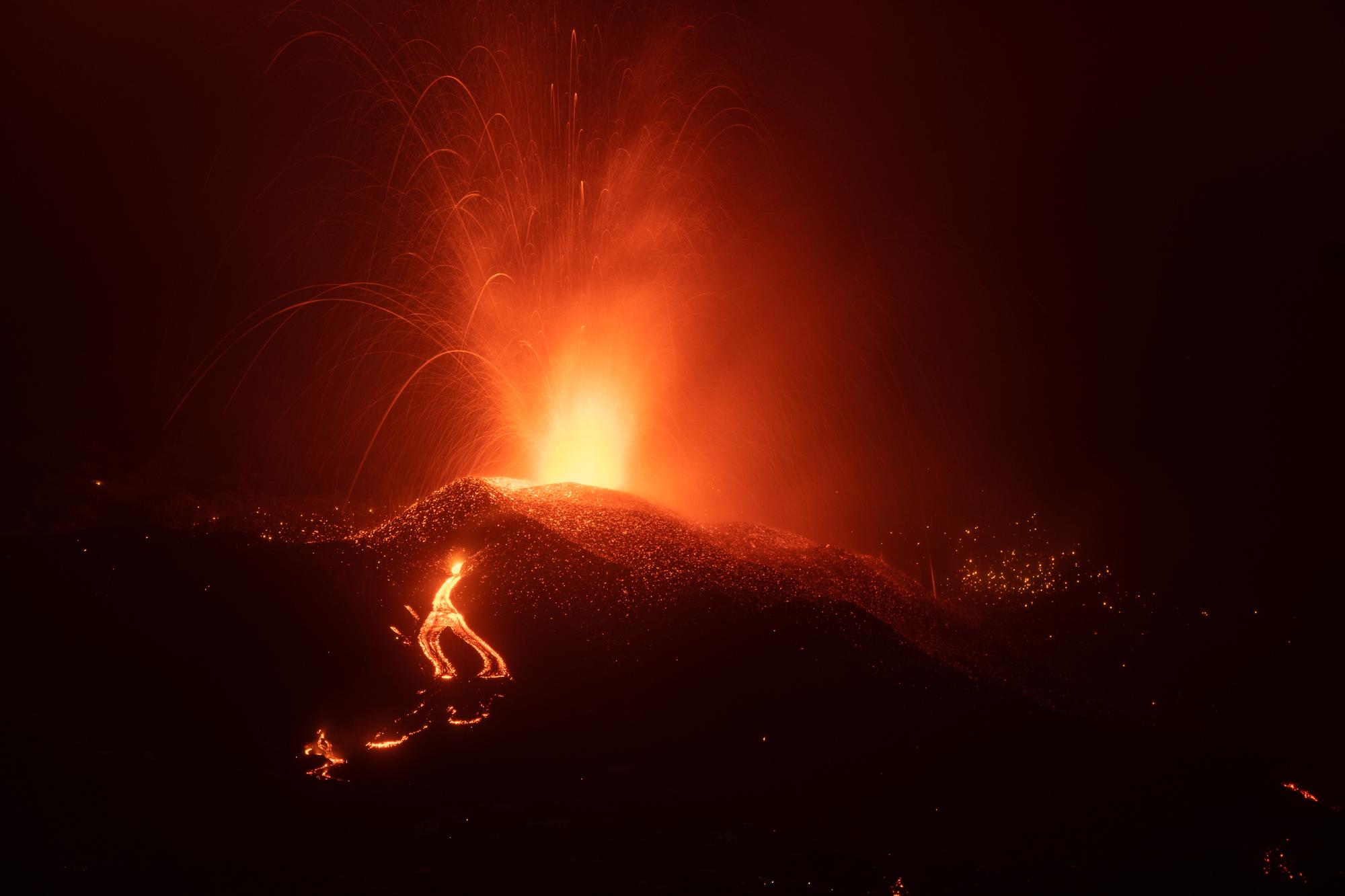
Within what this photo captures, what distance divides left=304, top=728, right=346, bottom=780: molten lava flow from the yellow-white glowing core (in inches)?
479

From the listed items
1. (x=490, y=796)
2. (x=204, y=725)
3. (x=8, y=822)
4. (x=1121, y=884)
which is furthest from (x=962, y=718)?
(x=8, y=822)

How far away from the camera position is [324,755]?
634 cm

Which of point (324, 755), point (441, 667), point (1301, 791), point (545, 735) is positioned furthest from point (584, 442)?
point (1301, 791)

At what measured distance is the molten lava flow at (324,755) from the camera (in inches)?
241

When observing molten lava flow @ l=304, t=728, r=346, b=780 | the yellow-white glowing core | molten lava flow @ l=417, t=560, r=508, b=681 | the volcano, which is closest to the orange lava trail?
the volcano

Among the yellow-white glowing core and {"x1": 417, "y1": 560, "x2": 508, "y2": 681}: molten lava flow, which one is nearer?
{"x1": 417, "y1": 560, "x2": 508, "y2": 681}: molten lava flow

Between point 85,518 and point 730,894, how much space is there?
17397 mm

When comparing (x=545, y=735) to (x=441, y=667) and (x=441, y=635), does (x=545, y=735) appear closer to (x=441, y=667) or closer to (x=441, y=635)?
(x=441, y=667)

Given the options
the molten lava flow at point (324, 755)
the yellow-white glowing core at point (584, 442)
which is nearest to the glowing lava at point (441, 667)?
the molten lava flow at point (324, 755)

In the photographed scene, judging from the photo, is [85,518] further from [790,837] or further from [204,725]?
[790,837]

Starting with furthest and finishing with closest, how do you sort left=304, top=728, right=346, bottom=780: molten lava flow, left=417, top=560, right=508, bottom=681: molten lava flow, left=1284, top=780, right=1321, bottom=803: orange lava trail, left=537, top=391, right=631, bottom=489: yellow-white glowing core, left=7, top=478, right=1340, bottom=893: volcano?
left=537, top=391, right=631, bottom=489: yellow-white glowing core < left=1284, top=780, right=1321, bottom=803: orange lava trail < left=417, top=560, right=508, bottom=681: molten lava flow < left=304, top=728, right=346, bottom=780: molten lava flow < left=7, top=478, right=1340, bottom=893: volcano

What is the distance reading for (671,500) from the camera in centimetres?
2431

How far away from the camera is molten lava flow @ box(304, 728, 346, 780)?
6113 mm

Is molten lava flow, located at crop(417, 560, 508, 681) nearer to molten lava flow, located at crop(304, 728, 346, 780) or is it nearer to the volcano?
the volcano
